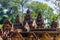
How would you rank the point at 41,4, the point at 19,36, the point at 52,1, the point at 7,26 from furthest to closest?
the point at 41,4
the point at 52,1
the point at 7,26
the point at 19,36

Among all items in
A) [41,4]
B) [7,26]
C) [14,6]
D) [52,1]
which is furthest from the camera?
[14,6]

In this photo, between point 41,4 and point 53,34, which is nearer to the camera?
point 53,34

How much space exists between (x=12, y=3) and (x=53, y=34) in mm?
27859

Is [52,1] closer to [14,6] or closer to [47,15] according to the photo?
[47,15]

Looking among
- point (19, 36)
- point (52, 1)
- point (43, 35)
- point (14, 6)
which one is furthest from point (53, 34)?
point (14, 6)

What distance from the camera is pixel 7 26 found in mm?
19641

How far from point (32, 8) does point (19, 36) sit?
2621cm

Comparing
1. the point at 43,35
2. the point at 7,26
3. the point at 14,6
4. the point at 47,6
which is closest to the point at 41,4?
the point at 47,6

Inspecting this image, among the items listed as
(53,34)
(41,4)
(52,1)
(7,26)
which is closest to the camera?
(53,34)

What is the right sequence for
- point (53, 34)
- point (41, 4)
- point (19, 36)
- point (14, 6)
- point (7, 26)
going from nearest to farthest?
point (19, 36) < point (53, 34) < point (7, 26) < point (41, 4) < point (14, 6)

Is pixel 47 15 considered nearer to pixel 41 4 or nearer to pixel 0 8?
pixel 41 4

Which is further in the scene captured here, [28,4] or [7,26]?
[28,4]

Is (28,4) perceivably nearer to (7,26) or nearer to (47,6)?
(47,6)

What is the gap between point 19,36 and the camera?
15984mm
